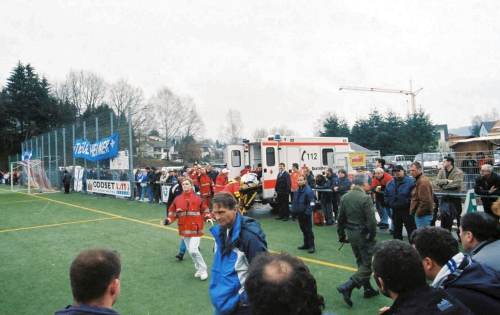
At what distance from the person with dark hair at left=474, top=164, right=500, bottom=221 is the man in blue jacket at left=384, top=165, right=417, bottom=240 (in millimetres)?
1353

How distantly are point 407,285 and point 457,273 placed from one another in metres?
0.51

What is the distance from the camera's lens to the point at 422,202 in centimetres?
733

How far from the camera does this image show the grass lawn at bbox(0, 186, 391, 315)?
220 inches

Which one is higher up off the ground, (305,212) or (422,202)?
(422,202)

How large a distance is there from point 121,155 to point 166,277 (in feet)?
51.0

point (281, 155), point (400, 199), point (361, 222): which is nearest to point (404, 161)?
point (281, 155)

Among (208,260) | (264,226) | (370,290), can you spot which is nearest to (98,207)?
(264,226)

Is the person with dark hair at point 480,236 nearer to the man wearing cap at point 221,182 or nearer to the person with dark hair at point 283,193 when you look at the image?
the person with dark hair at point 283,193

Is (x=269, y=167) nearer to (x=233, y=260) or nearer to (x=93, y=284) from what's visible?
(x=233, y=260)

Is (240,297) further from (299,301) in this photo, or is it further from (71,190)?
(71,190)

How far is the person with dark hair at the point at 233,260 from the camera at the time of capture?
9.52 feet

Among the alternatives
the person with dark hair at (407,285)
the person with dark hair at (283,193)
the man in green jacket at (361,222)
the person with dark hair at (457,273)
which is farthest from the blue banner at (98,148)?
the person with dark hair at (407,285)

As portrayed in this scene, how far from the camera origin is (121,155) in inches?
835

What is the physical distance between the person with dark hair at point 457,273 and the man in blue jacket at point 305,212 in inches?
231
